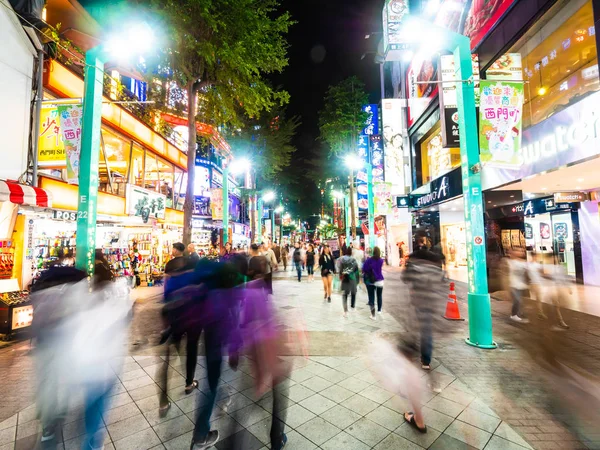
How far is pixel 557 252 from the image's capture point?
44.4 ft

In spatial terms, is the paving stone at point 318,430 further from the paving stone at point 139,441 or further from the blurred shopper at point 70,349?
the blurred shopper at point 70,349

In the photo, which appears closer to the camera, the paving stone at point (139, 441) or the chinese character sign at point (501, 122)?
the paving stone at point (139, 441)

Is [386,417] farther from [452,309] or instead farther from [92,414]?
[452,309]

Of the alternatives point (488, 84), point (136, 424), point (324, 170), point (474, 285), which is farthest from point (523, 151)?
point (324, 170)

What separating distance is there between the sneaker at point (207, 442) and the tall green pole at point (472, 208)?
5.25 m

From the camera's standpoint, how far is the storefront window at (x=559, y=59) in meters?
8.71

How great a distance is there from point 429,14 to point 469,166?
15187 millimetres

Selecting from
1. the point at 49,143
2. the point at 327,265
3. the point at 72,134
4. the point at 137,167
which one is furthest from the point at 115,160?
the point at 327,265

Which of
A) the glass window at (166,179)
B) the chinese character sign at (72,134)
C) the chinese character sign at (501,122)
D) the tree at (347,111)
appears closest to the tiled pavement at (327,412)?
the chinese character sign at (501,122)

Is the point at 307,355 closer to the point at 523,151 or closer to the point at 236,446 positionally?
the point at 236,446

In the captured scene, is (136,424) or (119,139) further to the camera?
(119,139)

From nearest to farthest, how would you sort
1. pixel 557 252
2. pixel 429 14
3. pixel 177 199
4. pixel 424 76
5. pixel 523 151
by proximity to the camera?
pixel 523 151
pixel 557 252
pixel 429 14
pixel 424 76
pixel 177 199

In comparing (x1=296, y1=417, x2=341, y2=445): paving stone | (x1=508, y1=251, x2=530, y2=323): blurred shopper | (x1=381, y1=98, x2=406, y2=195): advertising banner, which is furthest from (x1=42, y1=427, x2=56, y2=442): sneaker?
(x1=381, y1=98, x2=406, y2=195): advertising banner

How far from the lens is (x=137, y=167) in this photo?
56.0 feet
